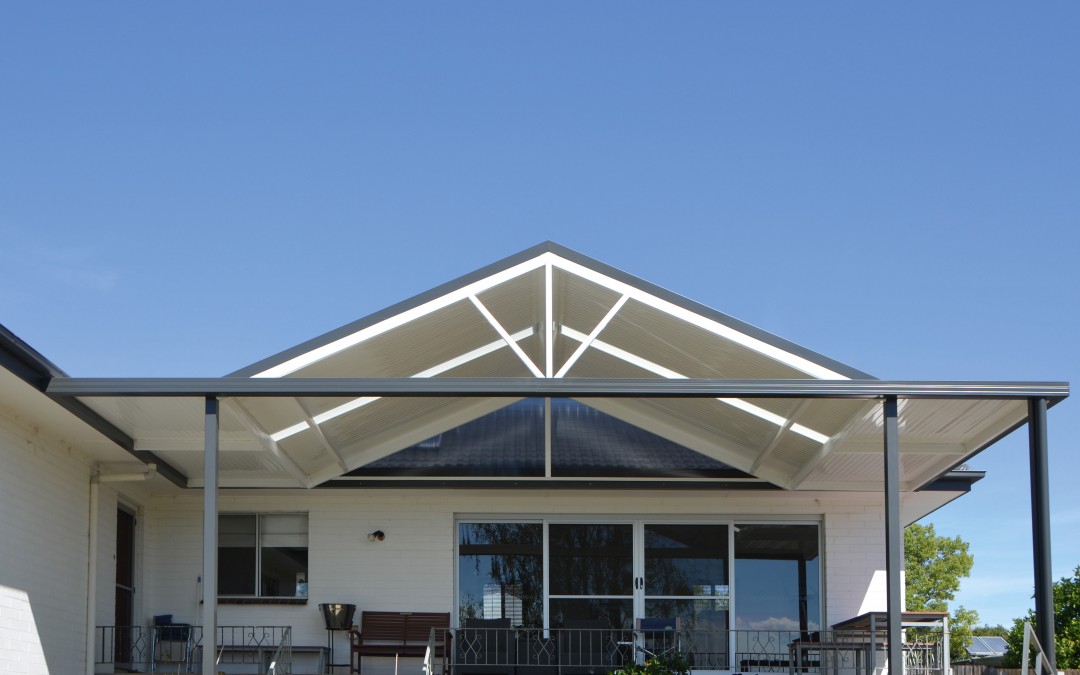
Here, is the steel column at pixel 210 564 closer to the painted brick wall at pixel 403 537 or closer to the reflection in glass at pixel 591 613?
the painted brick wall at pixel 403 537

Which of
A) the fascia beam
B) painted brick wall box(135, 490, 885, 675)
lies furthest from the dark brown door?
the fascia beam

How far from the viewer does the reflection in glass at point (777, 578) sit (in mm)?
14945

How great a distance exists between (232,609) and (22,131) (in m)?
13.8

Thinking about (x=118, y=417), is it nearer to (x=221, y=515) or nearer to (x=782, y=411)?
(x=221, y=515)

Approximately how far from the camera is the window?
1497cm

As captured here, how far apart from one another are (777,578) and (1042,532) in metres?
6.16

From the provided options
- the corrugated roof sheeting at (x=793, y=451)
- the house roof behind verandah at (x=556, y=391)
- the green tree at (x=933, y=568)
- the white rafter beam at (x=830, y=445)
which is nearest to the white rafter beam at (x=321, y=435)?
the house roof behind verandah at (x=556, y=391)

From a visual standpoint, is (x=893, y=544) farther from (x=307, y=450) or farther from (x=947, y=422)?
(x=307, y=450)

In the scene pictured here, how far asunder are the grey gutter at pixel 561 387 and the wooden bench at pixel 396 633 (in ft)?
18.0

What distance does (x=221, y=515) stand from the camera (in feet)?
50.0

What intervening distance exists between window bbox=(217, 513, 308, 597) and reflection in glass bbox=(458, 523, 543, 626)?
2005mm

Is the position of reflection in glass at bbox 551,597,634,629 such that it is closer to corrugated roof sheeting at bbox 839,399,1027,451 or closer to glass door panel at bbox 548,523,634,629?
glass door panel at bbox 548,523,634,629

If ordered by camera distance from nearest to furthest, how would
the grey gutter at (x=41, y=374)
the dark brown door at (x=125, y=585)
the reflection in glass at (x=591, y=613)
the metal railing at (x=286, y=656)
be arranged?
1. the grey gutter at (x=41, y=374)
2. the dark brown door at (x=125, y=585)
3. the metal railing at (x=286, y=656)
4. the reflection in glass at (x=591, y=613)

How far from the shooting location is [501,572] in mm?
15062
